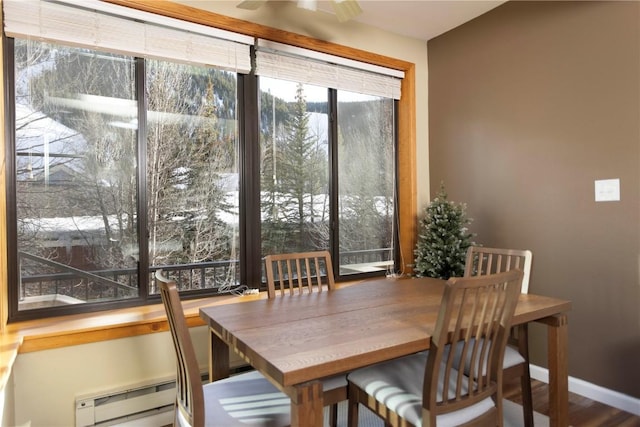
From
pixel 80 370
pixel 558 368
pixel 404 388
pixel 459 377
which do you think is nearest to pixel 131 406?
pixel 80 370

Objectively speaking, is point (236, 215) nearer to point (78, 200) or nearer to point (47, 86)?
point (78, 200)

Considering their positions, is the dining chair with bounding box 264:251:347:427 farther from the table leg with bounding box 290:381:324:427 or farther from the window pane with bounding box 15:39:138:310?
the window pane with bounding box 15:39:138:310

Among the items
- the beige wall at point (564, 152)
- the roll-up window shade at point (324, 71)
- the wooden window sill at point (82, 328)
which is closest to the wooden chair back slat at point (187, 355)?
the wooden window sill at point (82, 328)

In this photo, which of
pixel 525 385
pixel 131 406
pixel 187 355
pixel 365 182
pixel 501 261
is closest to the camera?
pixel 187 355

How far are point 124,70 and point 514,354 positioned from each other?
8.85 ft

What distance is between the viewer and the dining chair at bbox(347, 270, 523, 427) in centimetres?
129

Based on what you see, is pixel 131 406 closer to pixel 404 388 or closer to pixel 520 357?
pixel 404 388

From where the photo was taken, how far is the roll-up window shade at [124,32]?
6.72ft

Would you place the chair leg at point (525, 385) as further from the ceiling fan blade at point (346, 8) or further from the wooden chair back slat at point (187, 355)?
the ceiling fan blade at point (346, 8)

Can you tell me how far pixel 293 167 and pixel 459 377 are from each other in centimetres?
204

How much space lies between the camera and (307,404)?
119cm

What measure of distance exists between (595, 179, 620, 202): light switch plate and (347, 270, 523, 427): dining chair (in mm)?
1449

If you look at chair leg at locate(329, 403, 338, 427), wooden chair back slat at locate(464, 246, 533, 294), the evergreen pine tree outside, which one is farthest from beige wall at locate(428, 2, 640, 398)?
chair leg at locate(329, 403, 338, 427)

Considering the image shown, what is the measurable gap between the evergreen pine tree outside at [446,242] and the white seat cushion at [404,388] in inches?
49.6
